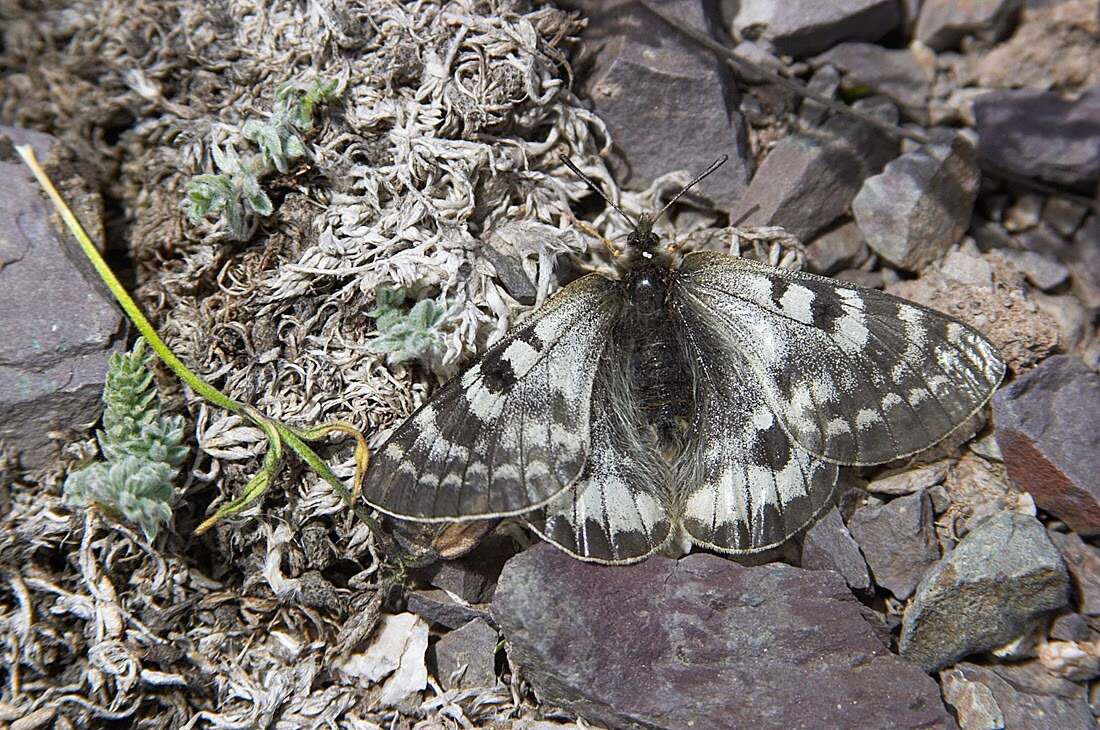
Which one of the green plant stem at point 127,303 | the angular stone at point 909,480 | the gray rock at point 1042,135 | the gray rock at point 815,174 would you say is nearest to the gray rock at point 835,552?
the angular stone at point 909,480

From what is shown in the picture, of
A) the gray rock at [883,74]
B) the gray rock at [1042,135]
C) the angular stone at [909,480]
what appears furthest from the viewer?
the gray rock at [883,74]

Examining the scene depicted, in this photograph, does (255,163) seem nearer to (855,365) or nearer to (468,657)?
A: (468,657)

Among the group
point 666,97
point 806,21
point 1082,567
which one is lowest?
point 1082,567

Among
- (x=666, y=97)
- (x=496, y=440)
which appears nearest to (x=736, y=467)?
(x=496, y=440)

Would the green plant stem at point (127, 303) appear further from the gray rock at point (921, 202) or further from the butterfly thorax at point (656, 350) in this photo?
the gray rock at point (921, 202)

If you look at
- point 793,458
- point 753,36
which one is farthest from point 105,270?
point 753,36

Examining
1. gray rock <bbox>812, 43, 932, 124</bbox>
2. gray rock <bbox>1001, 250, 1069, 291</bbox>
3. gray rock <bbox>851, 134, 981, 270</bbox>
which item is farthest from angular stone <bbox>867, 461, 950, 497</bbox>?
gray rock <bbox>812, 43, 932, 124</bbox>
